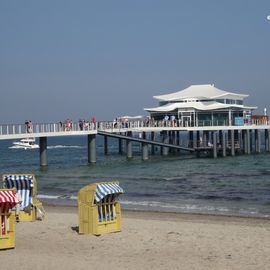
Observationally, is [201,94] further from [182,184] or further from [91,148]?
[182,184]

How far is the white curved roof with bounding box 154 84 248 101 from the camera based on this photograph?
5444 cm

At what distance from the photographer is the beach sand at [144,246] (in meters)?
9.48

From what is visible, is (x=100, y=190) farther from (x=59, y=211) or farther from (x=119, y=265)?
(x=59, y=211)

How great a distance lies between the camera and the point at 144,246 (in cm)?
1089

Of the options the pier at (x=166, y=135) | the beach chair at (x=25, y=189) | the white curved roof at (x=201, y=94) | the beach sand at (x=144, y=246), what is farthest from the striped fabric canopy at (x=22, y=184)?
the white curved roof at (x=201, y=94)

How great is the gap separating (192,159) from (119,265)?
37.2 m

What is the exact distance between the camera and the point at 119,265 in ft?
30.8

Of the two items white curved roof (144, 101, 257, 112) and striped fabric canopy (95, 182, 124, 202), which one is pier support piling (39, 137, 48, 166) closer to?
white curved roof (144, 101, 257, 112)

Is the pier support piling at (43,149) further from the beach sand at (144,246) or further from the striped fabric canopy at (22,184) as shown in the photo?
the striped fabric canopy at (22,184)

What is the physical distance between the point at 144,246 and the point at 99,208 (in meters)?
1.49

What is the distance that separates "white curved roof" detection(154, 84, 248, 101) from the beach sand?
133ft

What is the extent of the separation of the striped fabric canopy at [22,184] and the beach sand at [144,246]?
2.08ft

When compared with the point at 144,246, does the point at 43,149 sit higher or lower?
higher

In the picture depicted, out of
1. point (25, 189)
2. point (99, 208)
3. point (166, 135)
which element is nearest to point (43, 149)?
point (166, 135)
